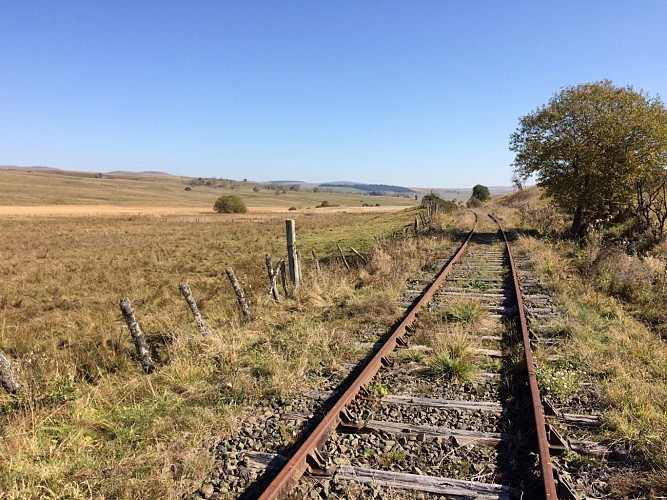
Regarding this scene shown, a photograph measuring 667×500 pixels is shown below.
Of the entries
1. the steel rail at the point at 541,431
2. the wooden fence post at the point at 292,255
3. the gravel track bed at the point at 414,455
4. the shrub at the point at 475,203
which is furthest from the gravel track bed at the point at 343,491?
the shrub at the point at 475,203

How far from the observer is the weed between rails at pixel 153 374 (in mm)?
3574

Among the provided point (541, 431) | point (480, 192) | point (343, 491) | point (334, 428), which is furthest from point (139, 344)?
point (480, 192)

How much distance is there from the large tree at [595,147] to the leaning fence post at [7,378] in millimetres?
20017

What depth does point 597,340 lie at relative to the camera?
20.2 feet

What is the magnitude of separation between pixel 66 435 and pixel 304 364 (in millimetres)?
2633

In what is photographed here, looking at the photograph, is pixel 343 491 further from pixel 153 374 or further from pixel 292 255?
pixel 292 255

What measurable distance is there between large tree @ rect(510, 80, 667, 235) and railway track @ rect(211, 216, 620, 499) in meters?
14.4

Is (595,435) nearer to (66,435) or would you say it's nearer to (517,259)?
(66,435)

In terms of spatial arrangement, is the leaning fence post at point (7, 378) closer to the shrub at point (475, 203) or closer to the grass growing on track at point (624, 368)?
the grass growing on track at point (624, 368)

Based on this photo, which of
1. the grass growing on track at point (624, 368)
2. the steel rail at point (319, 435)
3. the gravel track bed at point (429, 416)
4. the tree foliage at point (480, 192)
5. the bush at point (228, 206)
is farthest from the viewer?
the tree foliage at point (480, 192)

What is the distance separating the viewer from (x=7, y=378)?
4930 millimetres

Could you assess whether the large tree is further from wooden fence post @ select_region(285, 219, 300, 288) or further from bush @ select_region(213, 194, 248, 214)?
bush @ select_region(213, 194, 248, 214)

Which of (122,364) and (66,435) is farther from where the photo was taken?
(122,364)

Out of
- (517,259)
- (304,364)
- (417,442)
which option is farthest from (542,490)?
(517,259)
